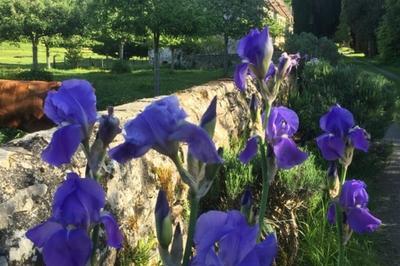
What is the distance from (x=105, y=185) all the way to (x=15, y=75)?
62.2ft

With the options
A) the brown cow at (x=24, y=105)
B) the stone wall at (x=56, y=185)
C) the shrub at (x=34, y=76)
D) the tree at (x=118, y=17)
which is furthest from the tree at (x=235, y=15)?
the stone wall at (x=56, y=185)

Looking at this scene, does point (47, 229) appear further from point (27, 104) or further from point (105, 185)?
point (27, 104)

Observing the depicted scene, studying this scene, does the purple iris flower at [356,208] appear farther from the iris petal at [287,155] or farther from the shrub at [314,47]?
the shrub at [314,47]

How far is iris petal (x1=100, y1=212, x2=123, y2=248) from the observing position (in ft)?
3.87

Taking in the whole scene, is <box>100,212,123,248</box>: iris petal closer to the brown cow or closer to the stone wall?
the stone wall

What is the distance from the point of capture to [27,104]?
7.38 m

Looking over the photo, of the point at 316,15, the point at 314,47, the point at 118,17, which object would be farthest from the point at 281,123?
the point at 316,15

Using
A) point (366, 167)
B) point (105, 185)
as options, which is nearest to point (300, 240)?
point (105, 185)

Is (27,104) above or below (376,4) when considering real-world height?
below

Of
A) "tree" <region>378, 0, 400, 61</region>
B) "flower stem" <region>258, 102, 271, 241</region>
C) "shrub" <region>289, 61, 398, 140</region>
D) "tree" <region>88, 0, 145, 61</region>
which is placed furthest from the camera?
"tree" <region>378, 0, 400, 61</region>

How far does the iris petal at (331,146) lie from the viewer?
73.4 inches

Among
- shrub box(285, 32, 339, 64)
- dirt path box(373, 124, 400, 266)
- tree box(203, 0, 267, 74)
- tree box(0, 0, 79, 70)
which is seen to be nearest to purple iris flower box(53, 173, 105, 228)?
dirt path box(373, 124, 400, 266)

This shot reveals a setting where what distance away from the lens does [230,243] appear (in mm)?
1001

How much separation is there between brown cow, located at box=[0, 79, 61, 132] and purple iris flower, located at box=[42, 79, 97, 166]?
20.6 ft
